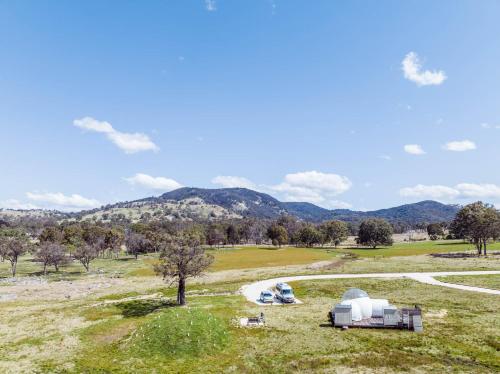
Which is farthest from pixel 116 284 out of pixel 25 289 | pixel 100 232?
pixel 100 232

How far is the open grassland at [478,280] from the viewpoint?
73.8 m

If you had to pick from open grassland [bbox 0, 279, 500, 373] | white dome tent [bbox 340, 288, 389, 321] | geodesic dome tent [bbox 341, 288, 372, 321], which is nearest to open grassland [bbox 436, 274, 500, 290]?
open grassland [bbox 0, 279, 500, 373]

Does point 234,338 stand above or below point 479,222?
below

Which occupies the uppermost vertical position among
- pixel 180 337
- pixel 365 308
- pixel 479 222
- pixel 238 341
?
pixel 479 222

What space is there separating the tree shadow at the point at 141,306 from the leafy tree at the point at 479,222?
123 metres

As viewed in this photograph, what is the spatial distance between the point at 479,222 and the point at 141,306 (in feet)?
419

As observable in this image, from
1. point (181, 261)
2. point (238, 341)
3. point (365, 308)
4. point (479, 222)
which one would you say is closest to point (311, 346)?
point (238, 341)

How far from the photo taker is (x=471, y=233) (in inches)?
5723

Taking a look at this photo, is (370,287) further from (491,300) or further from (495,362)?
(495,362)

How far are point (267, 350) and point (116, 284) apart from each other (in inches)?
2423

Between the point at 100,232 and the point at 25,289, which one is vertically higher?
the point at 100,232

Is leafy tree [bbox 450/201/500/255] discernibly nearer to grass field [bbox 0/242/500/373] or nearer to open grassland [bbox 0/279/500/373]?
grass field [bbox 0/242/500/373]

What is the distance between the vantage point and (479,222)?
138m

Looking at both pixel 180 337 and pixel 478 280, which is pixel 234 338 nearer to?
pixel 180 337
